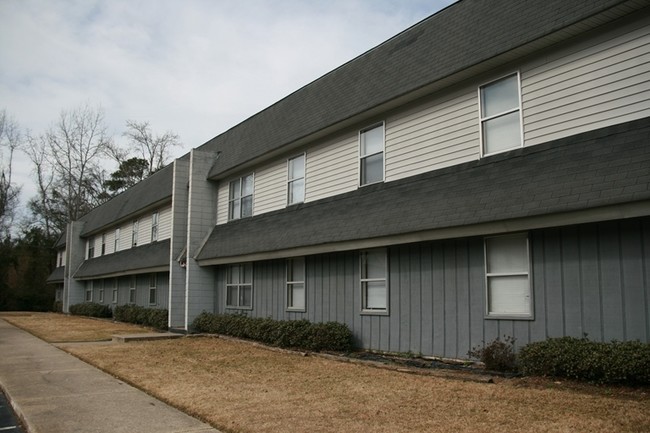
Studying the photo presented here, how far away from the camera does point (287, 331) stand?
47.1ft

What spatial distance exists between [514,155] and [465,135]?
1384mm

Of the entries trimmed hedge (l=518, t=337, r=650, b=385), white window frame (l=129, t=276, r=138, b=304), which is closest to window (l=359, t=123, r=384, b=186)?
trimmed hedge (l=518, t=337, r=650, b=385)

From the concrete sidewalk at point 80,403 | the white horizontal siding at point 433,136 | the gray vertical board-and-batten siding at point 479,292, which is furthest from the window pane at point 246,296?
the white horizontal siding at point 433,136

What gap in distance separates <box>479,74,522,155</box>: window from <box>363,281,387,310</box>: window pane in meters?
3.78

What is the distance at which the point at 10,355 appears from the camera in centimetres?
1455

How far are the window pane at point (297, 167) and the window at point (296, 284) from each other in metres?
2.47

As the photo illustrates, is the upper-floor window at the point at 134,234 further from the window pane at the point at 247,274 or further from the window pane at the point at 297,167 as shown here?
the window pane at the point at 297,167

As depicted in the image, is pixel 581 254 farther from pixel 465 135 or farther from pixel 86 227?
pixel 86 227

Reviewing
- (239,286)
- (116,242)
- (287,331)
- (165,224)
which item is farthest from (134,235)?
(287,331)

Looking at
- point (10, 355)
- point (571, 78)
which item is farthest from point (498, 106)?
point (10, 355)

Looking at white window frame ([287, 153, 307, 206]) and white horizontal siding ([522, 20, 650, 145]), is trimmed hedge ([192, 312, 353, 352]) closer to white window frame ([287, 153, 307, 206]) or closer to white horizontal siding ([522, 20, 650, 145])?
white window frame ([287, 153, 307, 206])

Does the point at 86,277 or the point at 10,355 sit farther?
the point at 86,277

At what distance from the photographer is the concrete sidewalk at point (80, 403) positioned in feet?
Answer: 22.5

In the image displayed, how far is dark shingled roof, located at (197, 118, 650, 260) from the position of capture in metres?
8.16
